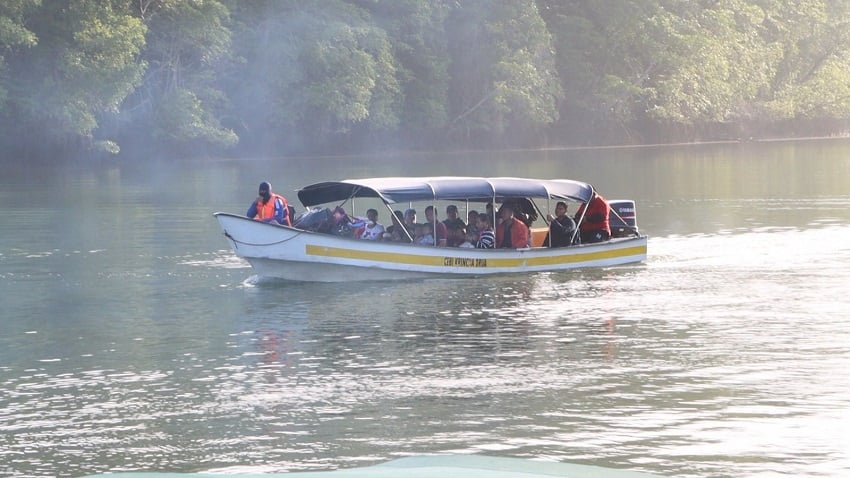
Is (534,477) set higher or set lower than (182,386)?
higher

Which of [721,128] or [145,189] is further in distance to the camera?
[721,128]

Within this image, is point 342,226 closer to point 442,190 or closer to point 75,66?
point 442,190

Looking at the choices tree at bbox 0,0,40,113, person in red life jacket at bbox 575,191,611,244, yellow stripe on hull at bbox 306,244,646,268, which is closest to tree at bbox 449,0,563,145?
tree at bbox 0,0,40,113

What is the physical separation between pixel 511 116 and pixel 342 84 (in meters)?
14.9

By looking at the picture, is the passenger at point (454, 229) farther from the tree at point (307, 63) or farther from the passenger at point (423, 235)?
the tree at point (307, 63)

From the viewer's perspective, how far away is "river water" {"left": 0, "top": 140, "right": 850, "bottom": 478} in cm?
1101

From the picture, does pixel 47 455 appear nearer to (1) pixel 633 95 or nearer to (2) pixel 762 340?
(2) pixel 762 340

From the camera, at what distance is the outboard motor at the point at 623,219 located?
24062 mm

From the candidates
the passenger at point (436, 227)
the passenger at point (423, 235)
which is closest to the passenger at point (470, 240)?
the passenger at point (436, 227)

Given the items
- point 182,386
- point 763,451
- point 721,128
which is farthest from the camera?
point 721,128

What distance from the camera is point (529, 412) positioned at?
12.2 metres

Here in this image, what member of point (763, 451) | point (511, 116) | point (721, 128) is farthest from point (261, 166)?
point (763, 451)

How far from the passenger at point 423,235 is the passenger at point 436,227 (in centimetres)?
6

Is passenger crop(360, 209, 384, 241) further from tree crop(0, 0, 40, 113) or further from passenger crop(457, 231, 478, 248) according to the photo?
tree crop(0, 0, 40, 113)
